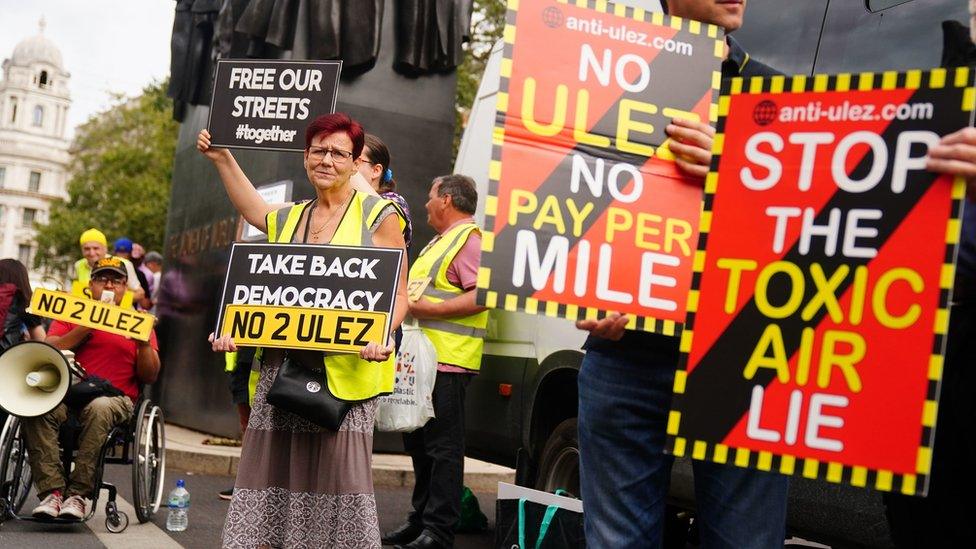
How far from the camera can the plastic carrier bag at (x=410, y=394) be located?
6.15 metres

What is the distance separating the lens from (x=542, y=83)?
2.74 metres

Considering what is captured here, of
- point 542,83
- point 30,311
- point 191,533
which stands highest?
point 542,83

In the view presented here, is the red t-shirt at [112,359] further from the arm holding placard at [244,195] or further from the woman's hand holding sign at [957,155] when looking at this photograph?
the woman's hand holding sign at [957,155]

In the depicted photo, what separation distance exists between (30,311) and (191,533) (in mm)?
1546

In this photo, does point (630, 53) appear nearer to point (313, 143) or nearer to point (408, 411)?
point (313, 143)

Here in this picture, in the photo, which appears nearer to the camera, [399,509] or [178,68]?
[399,509]

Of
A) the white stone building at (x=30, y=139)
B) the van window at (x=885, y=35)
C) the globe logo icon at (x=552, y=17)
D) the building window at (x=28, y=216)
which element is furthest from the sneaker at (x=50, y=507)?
the building window at (x=28, y=216)

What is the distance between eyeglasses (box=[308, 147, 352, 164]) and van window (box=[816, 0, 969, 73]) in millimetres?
1743

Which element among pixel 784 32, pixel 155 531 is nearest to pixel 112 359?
pixel 155 531

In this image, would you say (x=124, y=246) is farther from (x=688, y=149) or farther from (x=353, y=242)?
(x=688, y=149)

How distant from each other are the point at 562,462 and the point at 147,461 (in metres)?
2.55

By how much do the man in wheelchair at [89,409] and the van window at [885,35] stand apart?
172 inches

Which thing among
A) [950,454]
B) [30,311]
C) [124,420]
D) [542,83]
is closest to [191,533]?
[124,420]

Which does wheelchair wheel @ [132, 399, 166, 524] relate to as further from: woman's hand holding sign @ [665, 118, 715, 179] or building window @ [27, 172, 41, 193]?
building window @ [27, 172, 41, 193]
